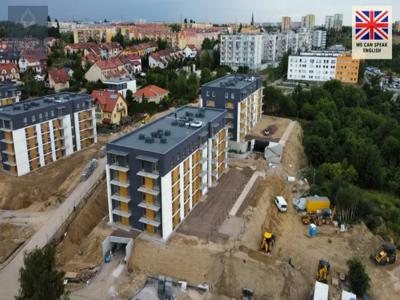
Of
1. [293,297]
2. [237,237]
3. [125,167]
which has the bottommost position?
[293,297]

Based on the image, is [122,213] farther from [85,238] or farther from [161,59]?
[161,59]

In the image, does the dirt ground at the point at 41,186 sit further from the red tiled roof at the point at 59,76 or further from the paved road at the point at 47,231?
the red tiled roof at the point at 59,76

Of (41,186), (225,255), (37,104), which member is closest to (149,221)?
(225,255)

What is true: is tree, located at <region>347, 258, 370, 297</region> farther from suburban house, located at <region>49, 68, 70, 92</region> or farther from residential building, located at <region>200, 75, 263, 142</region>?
suburban house, located at <region>49, 68, 70, 92</region>

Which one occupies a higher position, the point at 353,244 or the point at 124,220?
the point at 124,220

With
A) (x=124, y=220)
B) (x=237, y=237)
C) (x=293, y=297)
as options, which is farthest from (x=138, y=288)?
(x=293, y=297)

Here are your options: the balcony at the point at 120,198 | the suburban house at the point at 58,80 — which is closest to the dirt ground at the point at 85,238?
the balcony at the point at 120,198

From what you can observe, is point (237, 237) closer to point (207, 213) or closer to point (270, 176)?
point (207, 213)
